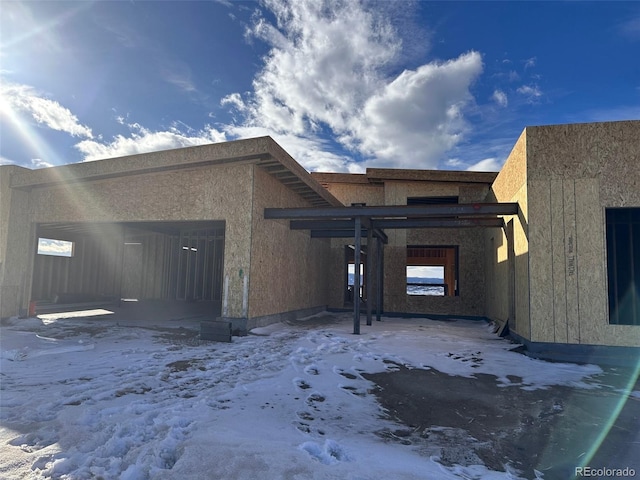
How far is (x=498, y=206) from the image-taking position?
32.4 feet

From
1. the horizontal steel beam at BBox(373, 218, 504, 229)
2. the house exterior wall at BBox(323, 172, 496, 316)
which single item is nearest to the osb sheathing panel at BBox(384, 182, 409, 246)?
the house exterior wall at BBox(323, 172, 496, 316)

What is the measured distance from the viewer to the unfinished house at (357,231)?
8344mm

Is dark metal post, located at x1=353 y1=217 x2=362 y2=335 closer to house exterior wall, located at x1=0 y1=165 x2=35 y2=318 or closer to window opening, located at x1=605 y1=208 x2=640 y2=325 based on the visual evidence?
window opening, located at x1=605 y1=208 x2=640 y2=325

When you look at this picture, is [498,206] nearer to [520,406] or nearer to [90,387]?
[520,406]

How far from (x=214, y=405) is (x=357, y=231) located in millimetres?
7436

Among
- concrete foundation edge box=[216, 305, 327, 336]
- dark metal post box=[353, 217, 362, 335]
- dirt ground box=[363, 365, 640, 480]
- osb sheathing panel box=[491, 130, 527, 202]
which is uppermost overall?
osb sheathing panel box=[491, 130, 527, 202]

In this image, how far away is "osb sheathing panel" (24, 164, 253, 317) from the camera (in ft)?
34.4

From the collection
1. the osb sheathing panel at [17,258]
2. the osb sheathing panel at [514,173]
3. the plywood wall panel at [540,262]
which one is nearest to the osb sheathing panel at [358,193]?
the osb sheathing panel at [514,173]

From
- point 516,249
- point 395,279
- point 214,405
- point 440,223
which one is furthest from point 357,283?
point 214,405

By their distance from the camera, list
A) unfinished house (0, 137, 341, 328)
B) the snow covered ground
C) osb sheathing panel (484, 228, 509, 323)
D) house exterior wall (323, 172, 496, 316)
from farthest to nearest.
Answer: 1. house exterior wall (323, 172, 496, 316)
2. osb sheathing panel (484, 228, 509, 323)
3. unfinished house (0, 137, 341, 328)
4. the snow covered ground

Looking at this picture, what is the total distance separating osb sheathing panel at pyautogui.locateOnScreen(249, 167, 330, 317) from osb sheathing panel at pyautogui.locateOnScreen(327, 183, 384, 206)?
10.9 feet

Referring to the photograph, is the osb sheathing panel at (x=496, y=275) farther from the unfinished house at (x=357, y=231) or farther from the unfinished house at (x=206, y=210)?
the unfinished house at (x=206, y=210)

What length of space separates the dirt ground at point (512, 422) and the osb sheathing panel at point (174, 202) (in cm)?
577

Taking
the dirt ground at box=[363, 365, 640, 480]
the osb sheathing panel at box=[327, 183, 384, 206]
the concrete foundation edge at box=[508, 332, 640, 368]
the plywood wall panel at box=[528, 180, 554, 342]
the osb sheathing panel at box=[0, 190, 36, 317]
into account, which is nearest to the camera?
the dirt ground at box=[363, 365, 640, 480]
